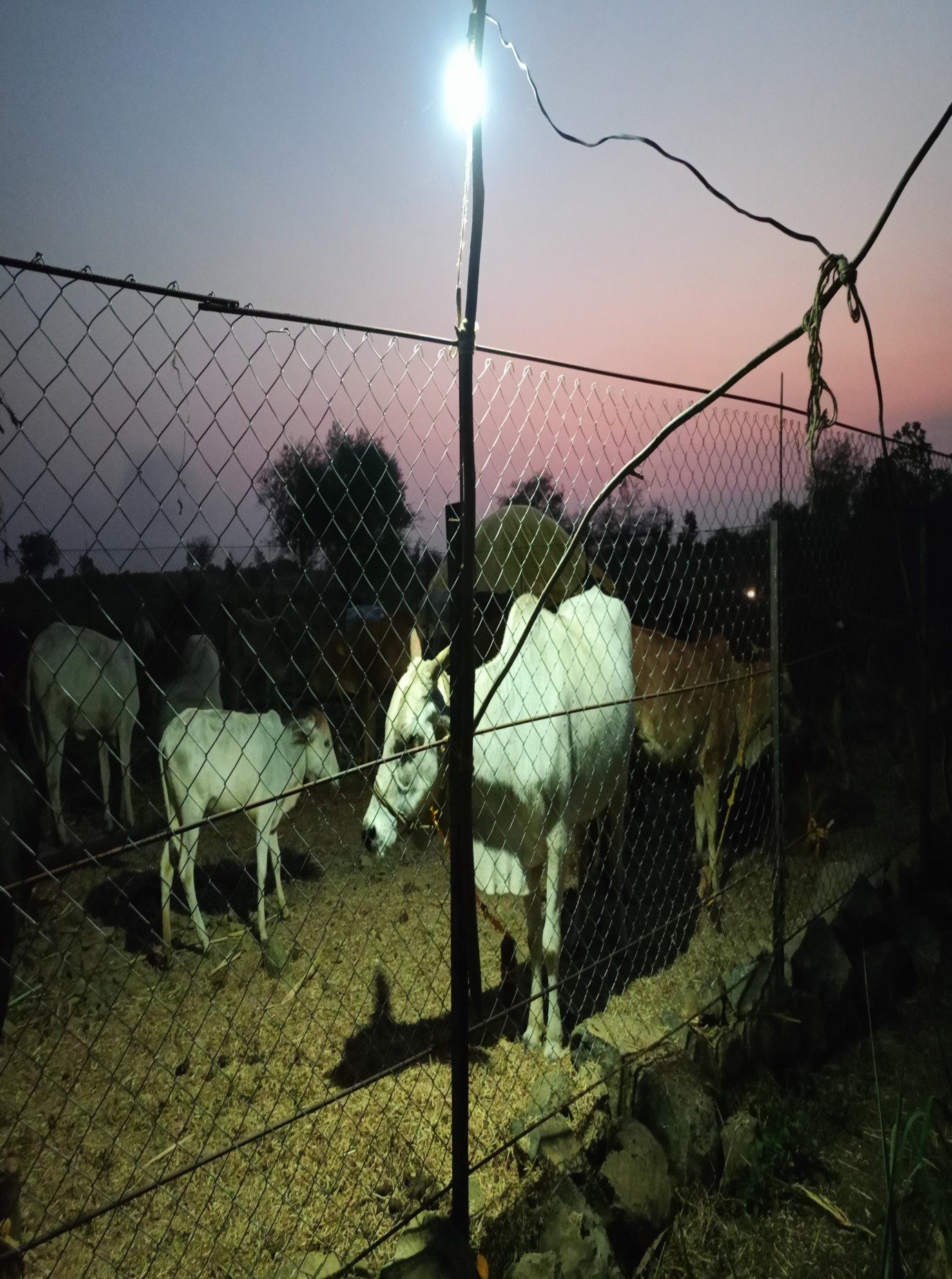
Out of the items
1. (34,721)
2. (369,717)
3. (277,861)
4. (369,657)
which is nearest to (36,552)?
(277,861)

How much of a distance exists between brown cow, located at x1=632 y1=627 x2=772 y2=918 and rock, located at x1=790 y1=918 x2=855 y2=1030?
141cm

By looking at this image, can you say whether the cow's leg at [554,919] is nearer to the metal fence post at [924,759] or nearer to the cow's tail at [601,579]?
the cow's tail at [601,579]

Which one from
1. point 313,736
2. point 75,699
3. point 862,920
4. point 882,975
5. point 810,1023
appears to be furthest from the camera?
point 75,699

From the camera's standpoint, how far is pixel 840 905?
3949mm

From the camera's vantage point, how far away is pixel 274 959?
4.05m

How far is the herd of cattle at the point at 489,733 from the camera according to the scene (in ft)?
10.1

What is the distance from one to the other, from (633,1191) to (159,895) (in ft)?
11.9

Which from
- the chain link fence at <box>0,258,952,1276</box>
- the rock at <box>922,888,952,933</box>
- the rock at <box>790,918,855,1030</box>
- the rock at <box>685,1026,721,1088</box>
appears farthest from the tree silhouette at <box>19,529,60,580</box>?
the rock at <box>922,888,952,933</box>

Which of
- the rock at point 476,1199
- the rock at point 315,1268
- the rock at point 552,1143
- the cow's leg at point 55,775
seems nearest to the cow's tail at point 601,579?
the rock at point 552,1143

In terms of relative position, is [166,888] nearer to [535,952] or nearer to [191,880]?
[191,880]

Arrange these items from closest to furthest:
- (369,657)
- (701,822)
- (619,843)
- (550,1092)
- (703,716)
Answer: (550,1092)
(619,843)
(701,822)
(703,716)
(369,657)

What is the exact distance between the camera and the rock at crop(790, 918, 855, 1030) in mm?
3350

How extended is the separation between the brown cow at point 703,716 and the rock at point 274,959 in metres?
2.61

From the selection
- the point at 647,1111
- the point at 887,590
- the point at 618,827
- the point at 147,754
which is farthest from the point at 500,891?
the point at 147,754
